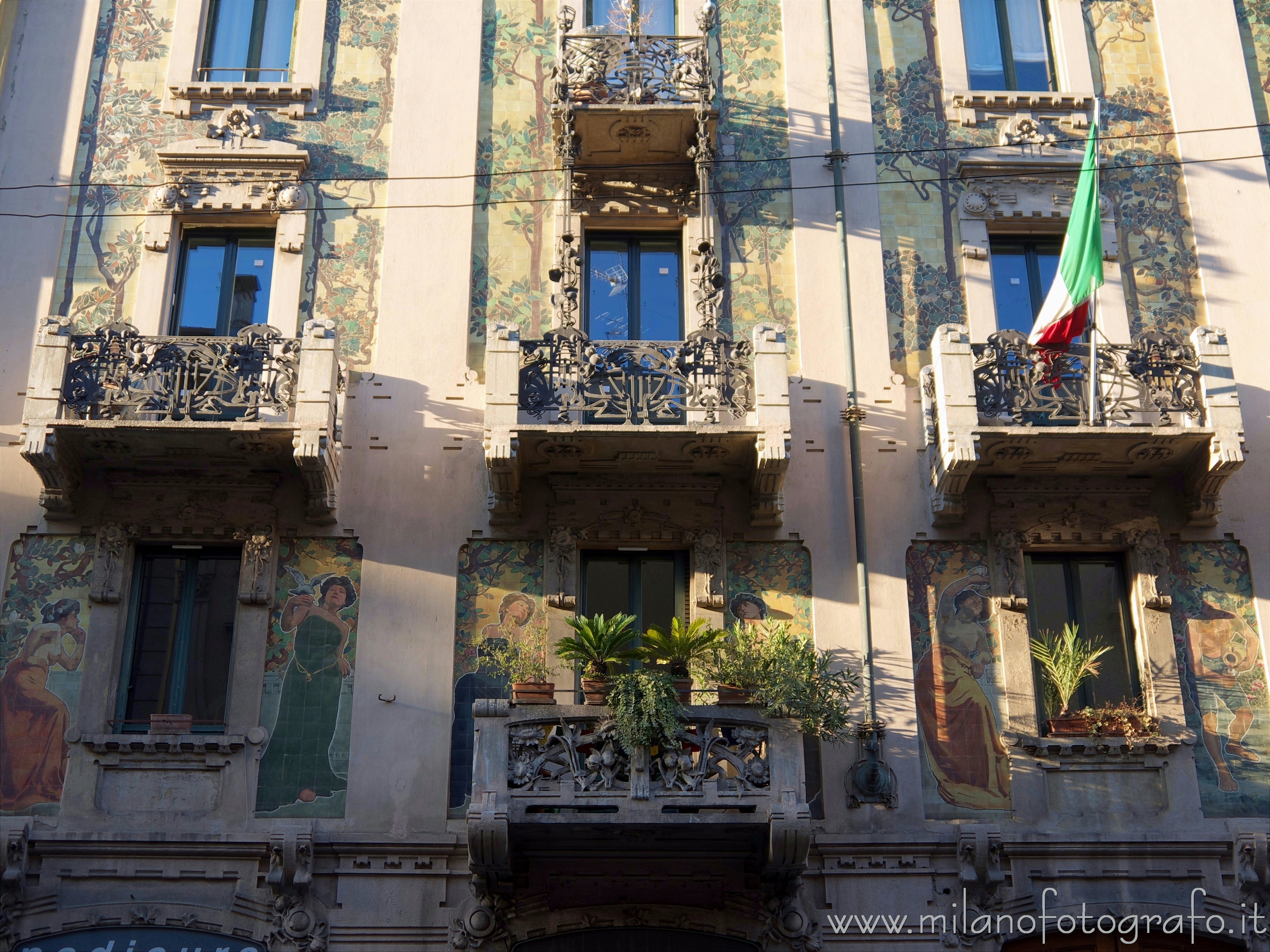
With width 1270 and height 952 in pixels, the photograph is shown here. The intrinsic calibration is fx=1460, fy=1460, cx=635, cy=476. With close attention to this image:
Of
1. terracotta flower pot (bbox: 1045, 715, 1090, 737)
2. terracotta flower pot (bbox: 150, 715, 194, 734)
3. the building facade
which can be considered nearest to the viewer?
the building facade

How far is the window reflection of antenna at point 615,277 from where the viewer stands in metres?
16.0

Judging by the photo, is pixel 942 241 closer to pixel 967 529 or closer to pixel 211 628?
pixel 967 529

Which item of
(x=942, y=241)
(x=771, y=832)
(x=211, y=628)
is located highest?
(x=942, y=241)

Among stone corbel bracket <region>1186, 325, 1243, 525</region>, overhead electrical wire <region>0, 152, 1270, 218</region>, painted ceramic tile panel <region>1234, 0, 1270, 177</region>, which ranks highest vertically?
painted ceramic tile panel <region>1234, 0, 1270, 177</region>

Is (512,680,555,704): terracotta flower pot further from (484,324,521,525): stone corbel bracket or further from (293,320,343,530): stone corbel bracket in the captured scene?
(293,320,343,530): stone corbel bracket

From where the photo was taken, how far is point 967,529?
48.0 ft

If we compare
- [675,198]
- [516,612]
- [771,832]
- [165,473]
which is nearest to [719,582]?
[516,612]

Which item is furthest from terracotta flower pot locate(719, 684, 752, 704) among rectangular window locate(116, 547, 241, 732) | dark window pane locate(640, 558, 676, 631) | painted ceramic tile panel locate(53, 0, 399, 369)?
painted ceramic tile panel locate(53, 0, 399, 369)

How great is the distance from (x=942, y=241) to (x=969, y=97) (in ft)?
6.15

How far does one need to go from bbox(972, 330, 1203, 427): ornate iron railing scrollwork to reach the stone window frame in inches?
315

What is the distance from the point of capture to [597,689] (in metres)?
12.8

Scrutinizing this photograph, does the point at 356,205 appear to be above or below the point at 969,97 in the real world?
below

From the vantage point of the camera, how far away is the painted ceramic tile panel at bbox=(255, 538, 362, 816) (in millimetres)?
13461

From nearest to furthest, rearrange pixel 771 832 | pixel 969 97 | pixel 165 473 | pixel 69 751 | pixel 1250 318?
pixel 771 832, pixel 69 751, pixel 165 473, pixel 1250 318, pixel 969 97
